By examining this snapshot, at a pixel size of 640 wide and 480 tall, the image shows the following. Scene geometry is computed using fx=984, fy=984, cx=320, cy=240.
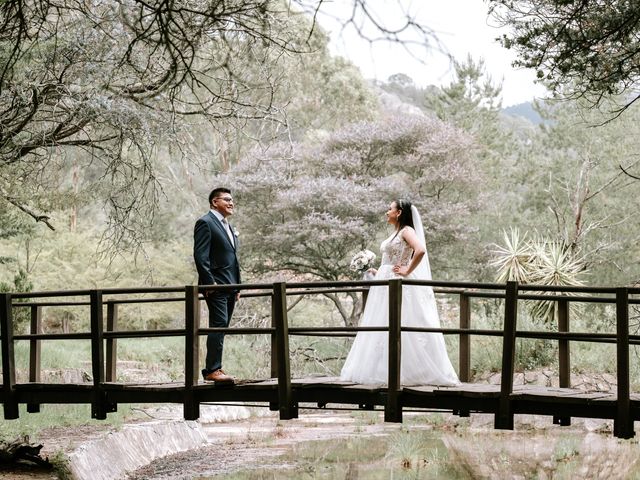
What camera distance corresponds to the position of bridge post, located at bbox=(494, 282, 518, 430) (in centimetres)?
765

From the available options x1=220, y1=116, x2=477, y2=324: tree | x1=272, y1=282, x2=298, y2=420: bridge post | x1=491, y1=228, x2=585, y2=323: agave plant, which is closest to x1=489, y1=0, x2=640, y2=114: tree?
x1=272, y1=282, x2=298, y2=420: bridge post

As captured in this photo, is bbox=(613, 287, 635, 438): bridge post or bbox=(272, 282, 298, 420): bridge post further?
bbox=(272, 282, 298, 420): bridge post

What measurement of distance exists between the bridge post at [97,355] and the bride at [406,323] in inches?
86.3

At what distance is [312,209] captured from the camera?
2295 centimetres

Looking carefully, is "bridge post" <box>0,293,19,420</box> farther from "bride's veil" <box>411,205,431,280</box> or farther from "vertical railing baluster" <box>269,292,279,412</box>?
"bride's veil" <box>411,205,431,280</box>

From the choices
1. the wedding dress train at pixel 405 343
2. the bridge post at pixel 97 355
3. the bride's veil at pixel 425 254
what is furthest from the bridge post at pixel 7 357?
the bride's veil at pixel 425 254

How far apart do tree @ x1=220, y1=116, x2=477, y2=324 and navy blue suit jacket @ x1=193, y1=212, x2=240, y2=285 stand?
13995mm

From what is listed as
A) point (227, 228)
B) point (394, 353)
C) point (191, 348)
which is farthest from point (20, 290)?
point (394, 353)

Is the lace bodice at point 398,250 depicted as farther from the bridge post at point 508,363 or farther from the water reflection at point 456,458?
the water reflection at point 456,458

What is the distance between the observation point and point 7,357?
9.20m

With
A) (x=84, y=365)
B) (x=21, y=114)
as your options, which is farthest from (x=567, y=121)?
(x=21, y=114)

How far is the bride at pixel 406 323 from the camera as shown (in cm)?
884

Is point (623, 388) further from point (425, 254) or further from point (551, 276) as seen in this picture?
point (551, 276)

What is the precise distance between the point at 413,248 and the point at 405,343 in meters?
0.86
